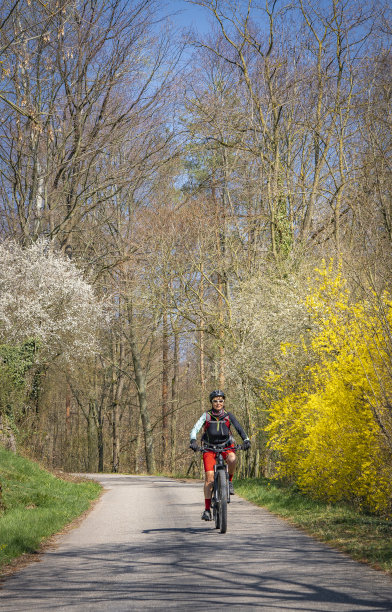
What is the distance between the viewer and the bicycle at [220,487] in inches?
386

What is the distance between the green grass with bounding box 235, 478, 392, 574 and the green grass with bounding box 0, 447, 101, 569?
148 inches

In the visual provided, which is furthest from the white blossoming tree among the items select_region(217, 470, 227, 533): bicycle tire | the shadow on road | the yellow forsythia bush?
the shadow on road

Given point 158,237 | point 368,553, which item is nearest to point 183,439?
point 158,237

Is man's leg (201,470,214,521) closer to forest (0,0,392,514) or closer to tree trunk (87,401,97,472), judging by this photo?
forest (0,0,392,514)

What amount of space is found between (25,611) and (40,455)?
1990 cm

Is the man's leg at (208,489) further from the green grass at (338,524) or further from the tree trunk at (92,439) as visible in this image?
the tree trunk at (92,439)

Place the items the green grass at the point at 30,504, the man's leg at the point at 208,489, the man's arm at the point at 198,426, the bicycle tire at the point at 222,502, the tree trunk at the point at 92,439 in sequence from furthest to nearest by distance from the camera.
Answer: the tree trunk at the point at 92,439
the man's leg at the point at 208,489
the man's arm at the point at 198,426
the bicycle tire at the point at 222,502
the green grass at the point at 30,504

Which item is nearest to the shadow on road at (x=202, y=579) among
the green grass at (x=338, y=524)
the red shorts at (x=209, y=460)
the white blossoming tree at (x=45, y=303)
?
the green grass at (x=338, y=524)

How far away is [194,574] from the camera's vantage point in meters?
6.80

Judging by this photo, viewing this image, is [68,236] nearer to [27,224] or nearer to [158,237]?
[27,224]

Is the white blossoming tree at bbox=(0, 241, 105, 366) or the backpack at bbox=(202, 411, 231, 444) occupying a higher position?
the white blossoming tree at bbox=(0, 241, 105, 366)

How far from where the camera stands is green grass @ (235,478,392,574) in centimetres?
772

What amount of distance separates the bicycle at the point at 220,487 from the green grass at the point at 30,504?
2.50 metres

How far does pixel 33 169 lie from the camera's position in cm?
2380
